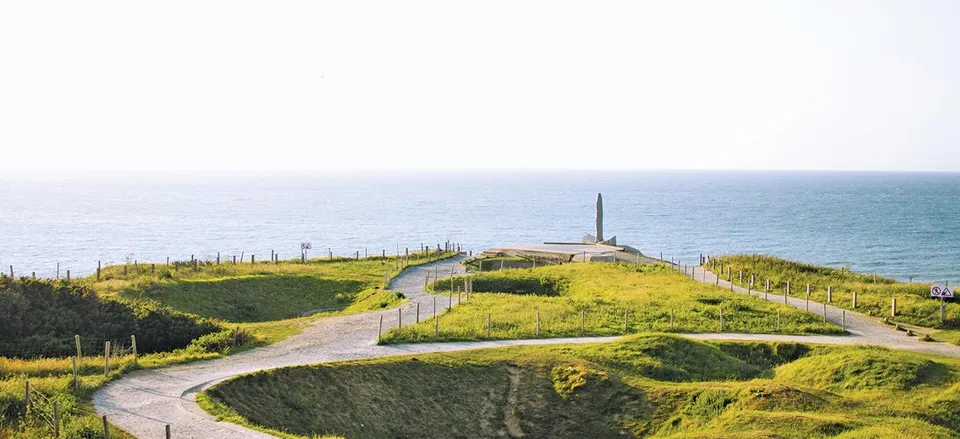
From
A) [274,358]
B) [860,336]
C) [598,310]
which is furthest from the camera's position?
[598,310]

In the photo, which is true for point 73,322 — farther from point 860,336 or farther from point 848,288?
point 848,288

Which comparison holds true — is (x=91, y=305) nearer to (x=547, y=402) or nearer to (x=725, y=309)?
(x=547, y=402)

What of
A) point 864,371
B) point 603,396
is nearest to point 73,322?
point 603,396

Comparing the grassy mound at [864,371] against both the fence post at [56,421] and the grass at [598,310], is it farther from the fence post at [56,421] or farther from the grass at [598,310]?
the fence post at [56,421]

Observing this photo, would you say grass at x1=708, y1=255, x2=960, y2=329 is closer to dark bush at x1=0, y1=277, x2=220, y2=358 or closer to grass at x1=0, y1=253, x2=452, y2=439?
grass at x1=0, y1=253, x2=452, y2=439

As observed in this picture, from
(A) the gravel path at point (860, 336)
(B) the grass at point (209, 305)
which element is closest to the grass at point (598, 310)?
(A) the gravel path at point (860, 336)
